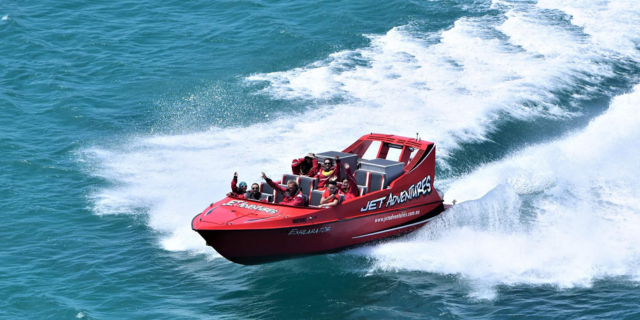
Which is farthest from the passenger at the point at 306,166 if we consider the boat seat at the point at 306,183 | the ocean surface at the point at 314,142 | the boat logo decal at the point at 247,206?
the ocean surface at the point at 314,142

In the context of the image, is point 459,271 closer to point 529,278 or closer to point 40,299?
point 529,278

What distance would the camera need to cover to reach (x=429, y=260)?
19.5 metres

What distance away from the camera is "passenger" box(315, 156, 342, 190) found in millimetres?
20078

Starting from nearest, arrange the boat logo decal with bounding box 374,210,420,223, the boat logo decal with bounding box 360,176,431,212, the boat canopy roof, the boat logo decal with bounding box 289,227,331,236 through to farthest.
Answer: the boat logo decal with bounding box 289,227,331,236, the boat logo decal with bounding box 360,176,431,212, the boat logo decal with bounding box 374,210,420,223, the boat canopy roof

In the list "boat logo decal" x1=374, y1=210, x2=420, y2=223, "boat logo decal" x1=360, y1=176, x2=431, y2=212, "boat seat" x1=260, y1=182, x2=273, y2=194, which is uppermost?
"boat seat" x1=260, y1=182, x2=273, y2=194

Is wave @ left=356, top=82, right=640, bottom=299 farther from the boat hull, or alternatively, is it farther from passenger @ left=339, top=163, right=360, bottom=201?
passenger @ left=339, top=163, right=360, bottom=201

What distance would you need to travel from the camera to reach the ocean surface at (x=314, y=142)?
18156 mm

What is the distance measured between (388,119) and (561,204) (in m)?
7.52

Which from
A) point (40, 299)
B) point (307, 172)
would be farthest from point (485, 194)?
point (40, 299)

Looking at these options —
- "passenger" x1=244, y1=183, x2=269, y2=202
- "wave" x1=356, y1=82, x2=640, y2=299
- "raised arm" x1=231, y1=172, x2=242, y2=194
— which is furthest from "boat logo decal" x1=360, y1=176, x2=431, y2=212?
"raised arm" x1=231, y1=172, x2=242, y2=194

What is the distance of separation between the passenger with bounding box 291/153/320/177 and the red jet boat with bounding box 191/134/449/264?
0.32m

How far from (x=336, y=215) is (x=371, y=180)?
1877 millimetres

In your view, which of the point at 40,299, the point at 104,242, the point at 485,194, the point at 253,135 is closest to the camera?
the point at 40,299

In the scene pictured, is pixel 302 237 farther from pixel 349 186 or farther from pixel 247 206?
pixel 349 186
